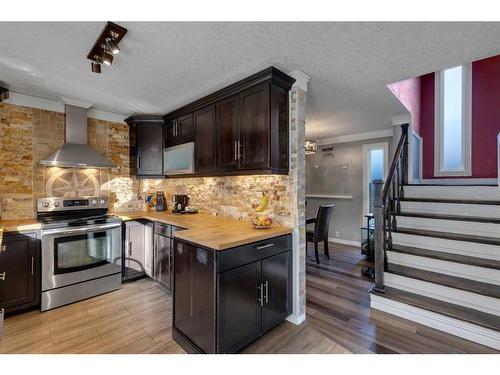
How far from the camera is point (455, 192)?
3434 millimetres

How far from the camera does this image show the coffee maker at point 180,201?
372 cm

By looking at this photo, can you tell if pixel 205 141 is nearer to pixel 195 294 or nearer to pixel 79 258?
pixel 195 294

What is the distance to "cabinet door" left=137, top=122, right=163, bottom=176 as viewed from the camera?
12.5 ft

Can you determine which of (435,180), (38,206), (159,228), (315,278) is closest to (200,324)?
(159,228)

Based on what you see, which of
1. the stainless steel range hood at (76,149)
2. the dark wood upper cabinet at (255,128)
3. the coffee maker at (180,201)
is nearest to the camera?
the dark wood upper cabinet at (255,128)

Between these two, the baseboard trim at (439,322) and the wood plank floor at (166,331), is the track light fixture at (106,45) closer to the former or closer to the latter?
the wood plank floor at (166,331)

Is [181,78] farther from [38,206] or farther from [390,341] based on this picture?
[390,341]

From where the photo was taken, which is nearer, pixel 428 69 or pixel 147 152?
pixel 428 69

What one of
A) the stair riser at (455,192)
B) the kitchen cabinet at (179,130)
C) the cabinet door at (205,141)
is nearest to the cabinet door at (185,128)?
the kitchen cabinet at (179,130)

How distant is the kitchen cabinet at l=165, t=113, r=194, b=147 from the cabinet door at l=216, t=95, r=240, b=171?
0.65 meters

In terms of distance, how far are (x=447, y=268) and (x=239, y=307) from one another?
2.43 meters

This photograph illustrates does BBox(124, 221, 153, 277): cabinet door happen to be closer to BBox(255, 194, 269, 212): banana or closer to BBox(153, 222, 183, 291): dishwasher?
BBox(153, 222, 183, 291): dishwasher

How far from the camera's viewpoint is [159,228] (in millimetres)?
3041

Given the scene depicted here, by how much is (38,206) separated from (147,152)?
1.60 metres
